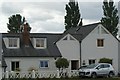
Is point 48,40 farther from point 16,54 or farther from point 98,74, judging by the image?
point 98,74

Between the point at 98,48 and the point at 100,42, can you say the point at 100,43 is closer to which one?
the point at 100,42

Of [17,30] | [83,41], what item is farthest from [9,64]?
[17,30]

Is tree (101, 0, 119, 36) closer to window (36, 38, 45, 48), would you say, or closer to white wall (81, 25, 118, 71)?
white wall (81, 25, 118, 71)

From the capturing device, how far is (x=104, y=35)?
202ft

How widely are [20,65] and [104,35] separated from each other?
1386 centimetres

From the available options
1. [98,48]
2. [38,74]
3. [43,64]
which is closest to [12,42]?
[43,64]

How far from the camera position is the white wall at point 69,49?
58.8 meters

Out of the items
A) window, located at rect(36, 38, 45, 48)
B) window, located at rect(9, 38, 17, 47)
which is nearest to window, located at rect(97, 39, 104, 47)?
window, located at rect(36, 38, 45, 48)

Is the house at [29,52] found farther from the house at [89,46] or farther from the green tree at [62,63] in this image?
the green tree at [62,63]

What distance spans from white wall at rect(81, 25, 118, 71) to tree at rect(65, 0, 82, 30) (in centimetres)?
2509

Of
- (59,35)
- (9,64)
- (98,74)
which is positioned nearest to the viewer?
(98,74)

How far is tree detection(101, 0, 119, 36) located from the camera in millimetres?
83500

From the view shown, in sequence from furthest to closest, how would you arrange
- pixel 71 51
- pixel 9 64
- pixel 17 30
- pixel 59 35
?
pixel 17 30
pixel 59 35
pixel 71 51
pixel 9 64

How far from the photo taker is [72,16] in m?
88.0
